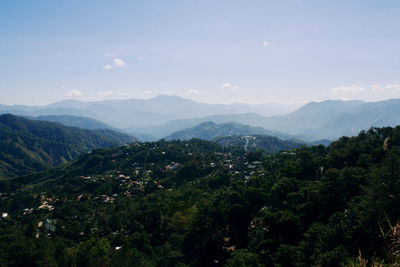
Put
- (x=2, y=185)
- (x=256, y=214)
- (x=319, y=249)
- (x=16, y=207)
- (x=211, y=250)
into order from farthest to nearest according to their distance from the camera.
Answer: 1. (x=2, y=185)
2. (x=16, y=207)
3. (x=256, y=214)
4. (x=211, y=250)
5. (x=319, y=249)

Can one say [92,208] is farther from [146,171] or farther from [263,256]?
[263,256]

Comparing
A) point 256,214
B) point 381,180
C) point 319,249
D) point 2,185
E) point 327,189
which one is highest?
point 381,180

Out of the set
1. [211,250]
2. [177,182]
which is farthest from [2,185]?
[211,250]

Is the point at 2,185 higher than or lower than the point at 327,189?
lower

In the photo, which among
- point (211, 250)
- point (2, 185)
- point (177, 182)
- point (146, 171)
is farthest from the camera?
point (2, 185)

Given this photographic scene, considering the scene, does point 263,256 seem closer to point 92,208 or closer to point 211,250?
point 211,250

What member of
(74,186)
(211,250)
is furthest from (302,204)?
(74,186)

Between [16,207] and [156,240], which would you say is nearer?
[156,240]
